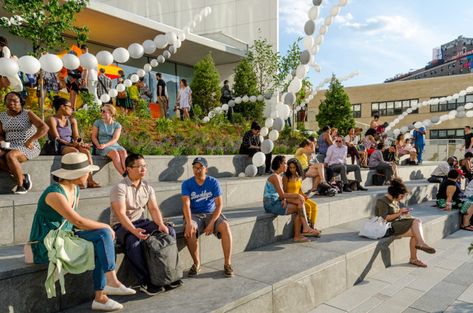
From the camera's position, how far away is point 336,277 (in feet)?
15.2

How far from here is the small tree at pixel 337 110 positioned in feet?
94.7

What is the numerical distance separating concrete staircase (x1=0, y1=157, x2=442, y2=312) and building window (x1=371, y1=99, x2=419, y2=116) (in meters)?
38.0

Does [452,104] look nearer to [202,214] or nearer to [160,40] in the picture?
[160,40]

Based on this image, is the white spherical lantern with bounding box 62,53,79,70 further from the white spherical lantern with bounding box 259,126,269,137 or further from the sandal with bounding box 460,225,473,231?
the sandal with bounding box 460,225,473,231

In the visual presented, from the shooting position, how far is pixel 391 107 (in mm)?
42719

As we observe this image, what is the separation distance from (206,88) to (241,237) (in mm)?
12295

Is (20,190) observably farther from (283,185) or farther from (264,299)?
(283,185)

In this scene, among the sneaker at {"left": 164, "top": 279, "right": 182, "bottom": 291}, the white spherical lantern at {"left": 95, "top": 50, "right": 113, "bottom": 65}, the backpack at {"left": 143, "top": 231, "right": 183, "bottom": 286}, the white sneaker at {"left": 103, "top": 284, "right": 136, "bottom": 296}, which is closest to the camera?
the white sneaker at {"left": 103, "top": 284, "right": 136, "bottom": 296}

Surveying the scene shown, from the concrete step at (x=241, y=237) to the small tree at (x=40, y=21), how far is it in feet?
15.3

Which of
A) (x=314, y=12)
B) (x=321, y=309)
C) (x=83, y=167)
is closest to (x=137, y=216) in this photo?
(x=83, y=167)

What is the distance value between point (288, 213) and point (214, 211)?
1.62 metres

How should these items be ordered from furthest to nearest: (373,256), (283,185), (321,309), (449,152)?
(449,152) < (283,185) < (373,256) < (321,309)

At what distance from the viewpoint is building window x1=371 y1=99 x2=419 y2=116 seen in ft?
136

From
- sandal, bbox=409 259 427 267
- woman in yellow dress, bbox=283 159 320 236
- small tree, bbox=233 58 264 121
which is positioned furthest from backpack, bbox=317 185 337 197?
small tree, bbox=233 58 264 121
